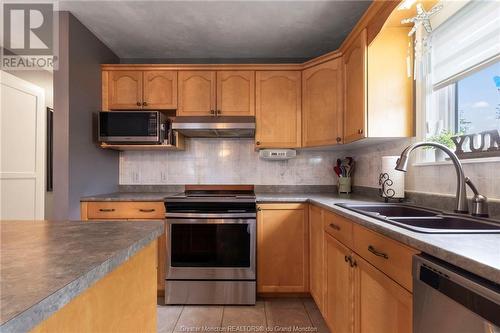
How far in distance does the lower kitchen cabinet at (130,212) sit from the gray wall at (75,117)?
10 centimetres

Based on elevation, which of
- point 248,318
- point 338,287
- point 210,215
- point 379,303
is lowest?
point 248,318

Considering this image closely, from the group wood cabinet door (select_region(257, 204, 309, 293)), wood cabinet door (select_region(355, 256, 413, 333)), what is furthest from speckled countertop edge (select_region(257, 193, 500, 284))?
Answer: wood cabinet door (select_region(257, 204, 309, 293))

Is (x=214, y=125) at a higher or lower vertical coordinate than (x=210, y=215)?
higher

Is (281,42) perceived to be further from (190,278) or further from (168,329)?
(168,329)

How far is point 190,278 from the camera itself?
2.25 meters

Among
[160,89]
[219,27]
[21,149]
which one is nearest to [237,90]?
[219,27]

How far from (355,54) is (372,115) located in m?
0.52

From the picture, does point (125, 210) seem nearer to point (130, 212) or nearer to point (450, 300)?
point (130, 212)

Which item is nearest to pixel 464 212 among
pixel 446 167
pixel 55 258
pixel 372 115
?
pixel 446 167

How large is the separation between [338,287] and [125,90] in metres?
2.53

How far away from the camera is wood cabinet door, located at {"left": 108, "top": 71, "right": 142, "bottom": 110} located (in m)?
2.66

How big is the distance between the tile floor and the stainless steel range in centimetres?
9

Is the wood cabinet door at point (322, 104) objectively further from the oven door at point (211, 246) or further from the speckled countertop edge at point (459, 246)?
the speckled countertop edge at point (459, 246)

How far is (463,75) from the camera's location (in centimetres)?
154
